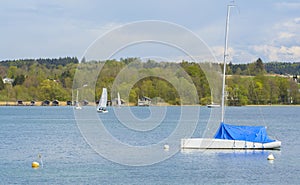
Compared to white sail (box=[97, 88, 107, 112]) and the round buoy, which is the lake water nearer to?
the round buoy

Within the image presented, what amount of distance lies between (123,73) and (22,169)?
16.0m

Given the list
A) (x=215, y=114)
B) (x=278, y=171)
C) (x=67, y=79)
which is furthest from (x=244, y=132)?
(x=67, y=79)

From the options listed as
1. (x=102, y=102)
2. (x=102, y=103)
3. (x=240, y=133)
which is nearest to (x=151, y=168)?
(x=240, y=133)

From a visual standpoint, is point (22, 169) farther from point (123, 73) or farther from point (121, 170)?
point (123, 73)

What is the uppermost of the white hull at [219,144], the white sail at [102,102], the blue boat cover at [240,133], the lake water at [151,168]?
the white sail at [102,102]

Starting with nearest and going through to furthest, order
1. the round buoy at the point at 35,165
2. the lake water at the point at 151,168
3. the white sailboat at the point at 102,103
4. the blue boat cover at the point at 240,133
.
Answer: the lake water at the point at 151,168 → the round buoy at the point at 35,165 → the blue boat cover at the point at 240,133 → the white sailboat at the point at 102,103

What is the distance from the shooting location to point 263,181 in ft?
135

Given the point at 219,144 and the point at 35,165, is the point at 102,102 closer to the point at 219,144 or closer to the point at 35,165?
the point at 219,144

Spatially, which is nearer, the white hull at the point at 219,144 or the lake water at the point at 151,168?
the lake water at the point at 151,168

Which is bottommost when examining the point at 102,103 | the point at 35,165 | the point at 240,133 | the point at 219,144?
the point at 35,165

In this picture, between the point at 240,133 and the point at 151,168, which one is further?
the point at 240,133

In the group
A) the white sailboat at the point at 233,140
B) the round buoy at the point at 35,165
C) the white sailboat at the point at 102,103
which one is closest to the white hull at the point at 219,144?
the white sailboat at the point at 233,140

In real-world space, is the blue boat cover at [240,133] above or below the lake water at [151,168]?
above

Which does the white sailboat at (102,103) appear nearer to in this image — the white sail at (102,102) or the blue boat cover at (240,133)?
the white sail at (102,102)
